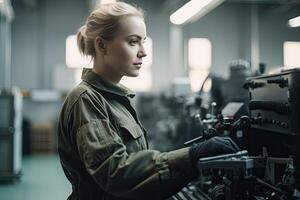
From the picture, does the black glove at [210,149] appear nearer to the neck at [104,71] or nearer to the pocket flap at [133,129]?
the pocket flap at [133,129]

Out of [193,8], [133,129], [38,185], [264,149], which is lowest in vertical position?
[38,185]

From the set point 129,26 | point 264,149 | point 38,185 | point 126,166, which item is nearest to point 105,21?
point 129,26

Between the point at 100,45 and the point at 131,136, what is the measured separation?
32cm

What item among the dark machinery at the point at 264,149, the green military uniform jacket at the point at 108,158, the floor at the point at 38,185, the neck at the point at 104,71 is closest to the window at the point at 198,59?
the floor at the point at 38,185

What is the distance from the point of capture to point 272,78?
1.46m

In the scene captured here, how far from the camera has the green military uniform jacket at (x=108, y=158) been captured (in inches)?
44.0

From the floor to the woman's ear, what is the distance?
10.6 ft

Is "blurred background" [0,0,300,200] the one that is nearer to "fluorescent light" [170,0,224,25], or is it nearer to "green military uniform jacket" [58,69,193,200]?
"fluorescent light" [170,0,224,25]

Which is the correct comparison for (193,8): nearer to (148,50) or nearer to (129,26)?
(148,50)

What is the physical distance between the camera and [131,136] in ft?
4.26

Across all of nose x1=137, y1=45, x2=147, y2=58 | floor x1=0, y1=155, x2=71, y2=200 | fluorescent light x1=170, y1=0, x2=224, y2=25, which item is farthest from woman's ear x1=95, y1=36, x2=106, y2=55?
fluorescent light x1=170, y1=0, x2=224, y2=25

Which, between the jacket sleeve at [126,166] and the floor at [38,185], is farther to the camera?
the floor at [38,185]

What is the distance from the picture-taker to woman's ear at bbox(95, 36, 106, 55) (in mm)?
1330

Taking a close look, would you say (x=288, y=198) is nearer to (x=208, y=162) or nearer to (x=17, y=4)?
(x=208, y=162)
